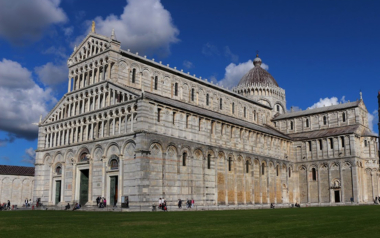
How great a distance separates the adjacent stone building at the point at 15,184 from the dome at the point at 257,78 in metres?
46.0

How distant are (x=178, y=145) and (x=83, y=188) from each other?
1352 centimetres

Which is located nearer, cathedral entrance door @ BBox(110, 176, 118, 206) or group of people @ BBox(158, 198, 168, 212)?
group of people @ BBox(158, 198, 168, 212)

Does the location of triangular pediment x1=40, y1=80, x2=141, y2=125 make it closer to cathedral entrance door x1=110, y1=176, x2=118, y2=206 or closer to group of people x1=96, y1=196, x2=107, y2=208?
cathedral entrance door x1=110, y1=176, x2=118, y2=206

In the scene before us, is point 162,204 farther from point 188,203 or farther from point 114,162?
point 114,162

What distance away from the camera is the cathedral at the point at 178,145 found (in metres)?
Answer: 42.6

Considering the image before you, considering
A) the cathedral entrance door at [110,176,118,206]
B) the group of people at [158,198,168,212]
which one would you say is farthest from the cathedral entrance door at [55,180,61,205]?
the group of people at [158,198,168,212]

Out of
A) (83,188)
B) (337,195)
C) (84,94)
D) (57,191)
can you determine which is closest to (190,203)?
(83,188)

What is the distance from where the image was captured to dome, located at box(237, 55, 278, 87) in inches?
3118

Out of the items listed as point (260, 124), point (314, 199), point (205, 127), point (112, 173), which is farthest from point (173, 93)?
point (314, 199)

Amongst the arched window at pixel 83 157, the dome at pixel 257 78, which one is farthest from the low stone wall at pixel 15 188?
the dome at pixel 257 78

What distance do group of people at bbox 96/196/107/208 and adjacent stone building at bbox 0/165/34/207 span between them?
33.5m

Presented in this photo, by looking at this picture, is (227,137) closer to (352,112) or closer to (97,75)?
(97,75)

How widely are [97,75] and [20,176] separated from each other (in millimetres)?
33201

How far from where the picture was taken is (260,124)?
240ft
